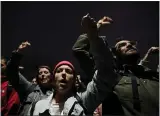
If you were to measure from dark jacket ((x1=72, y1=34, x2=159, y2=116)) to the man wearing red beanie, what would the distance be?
4.5 inches

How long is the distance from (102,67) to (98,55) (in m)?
0.07

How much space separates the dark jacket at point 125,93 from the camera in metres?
1.21

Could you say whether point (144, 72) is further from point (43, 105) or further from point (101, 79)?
point (43, 105)

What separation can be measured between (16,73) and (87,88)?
2.30 ft

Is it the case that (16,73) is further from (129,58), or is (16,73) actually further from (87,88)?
(129,58)

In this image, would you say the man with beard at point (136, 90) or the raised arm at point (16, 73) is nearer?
the man with beard at point (136, 90)

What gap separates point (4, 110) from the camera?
5.28 ft

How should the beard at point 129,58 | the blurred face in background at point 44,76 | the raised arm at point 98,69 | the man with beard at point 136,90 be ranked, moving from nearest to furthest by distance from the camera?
the raised arm at point 98,69 < the man with beard at point 136,90 < the beard at point 129,58 < the blurred face in background at point 44,76

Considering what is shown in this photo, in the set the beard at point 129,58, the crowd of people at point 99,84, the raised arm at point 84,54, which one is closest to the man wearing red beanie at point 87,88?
the crowd of people at point 99,84

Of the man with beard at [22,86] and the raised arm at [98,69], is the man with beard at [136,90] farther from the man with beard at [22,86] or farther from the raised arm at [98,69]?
the man with beard at [22,86]

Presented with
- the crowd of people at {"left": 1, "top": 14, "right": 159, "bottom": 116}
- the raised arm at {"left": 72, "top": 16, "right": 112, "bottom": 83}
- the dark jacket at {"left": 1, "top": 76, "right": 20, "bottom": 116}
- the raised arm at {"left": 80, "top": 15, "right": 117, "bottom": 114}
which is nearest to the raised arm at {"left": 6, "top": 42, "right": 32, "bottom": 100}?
the crowd of people at {"left": 1, "top": 14, "right": 159, "bottom": 116}

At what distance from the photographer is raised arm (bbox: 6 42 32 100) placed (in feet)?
5.33

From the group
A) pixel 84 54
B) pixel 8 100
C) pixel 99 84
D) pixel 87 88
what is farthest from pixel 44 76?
pixel 99 84

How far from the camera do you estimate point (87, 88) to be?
1179mm
